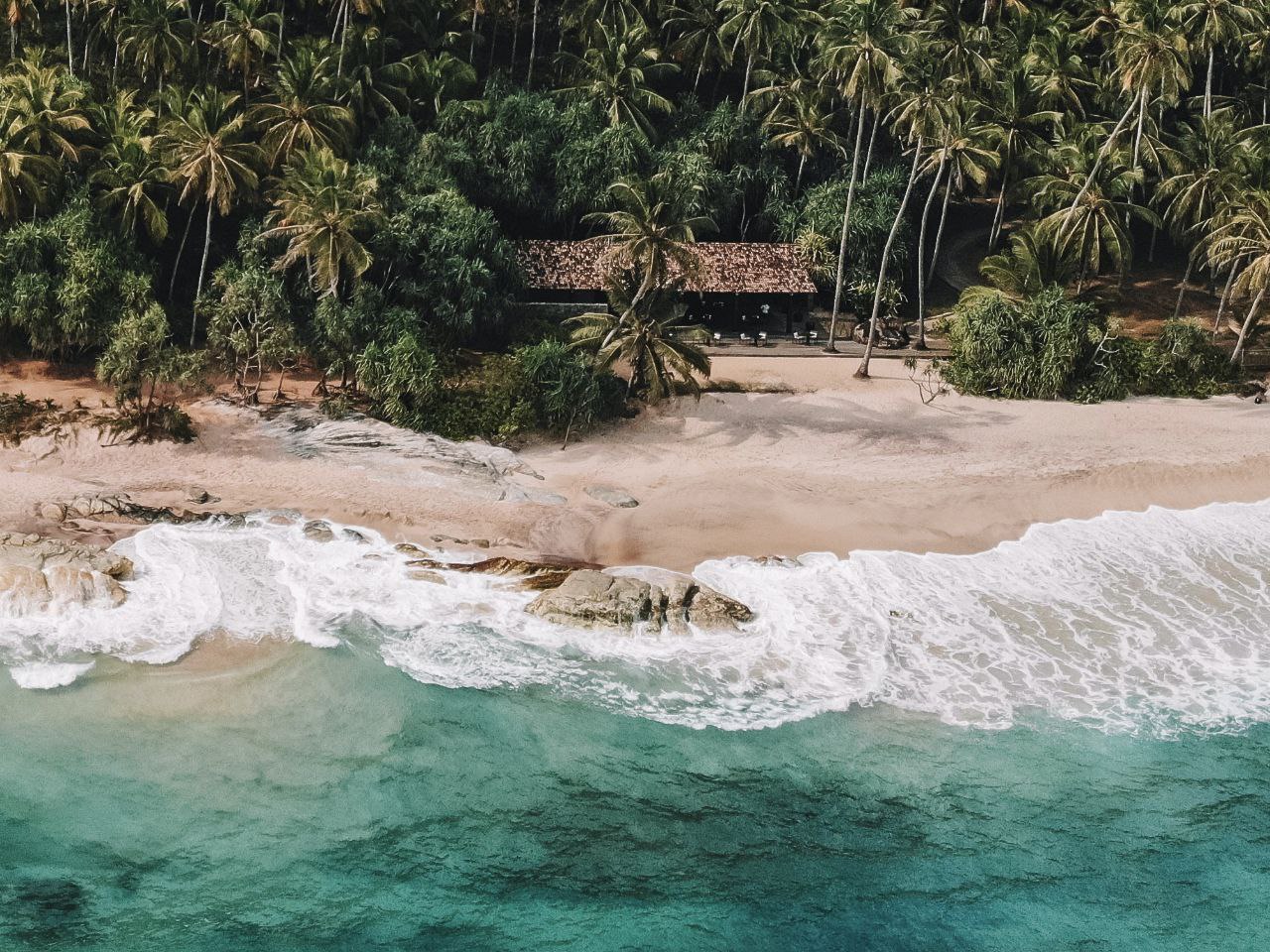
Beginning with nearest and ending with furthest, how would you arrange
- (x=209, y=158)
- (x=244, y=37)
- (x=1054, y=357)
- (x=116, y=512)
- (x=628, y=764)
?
1. (x=628, y=764)
2. (x=116, y=512)
3. (x=209, y=158)
4. (x=1054, y=357)
5. (x=244, y=37)

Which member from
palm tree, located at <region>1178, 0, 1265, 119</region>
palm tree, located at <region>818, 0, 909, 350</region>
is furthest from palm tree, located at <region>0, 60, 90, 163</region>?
palm tree, located at <region>1178, 0, 1265, 119</region>

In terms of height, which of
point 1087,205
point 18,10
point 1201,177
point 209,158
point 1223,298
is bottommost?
point 1223,298

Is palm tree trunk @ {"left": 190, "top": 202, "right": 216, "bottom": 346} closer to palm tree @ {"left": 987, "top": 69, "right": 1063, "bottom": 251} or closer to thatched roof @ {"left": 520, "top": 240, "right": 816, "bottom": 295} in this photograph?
thatched roof @ {"left": 520, "top": 240, "right": 816, "bottom": 295}

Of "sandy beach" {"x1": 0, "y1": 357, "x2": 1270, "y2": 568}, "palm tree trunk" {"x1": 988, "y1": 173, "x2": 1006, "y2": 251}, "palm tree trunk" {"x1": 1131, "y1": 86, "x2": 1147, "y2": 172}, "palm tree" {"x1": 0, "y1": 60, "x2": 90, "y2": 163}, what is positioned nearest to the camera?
"sandy beach" {"x1": 0, "y1": 357, "x2": 1270, "y2": 568}

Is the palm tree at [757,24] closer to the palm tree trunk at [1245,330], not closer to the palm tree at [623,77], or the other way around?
the palm tree at [623,77]

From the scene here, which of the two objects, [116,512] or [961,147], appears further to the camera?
[961,147]

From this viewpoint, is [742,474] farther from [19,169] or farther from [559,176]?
[19,169]

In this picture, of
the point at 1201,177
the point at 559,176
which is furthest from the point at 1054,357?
→ the point at 559,176

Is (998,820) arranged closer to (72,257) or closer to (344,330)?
(344,330)
